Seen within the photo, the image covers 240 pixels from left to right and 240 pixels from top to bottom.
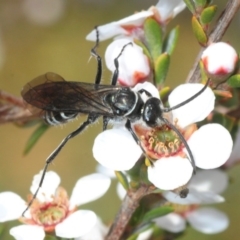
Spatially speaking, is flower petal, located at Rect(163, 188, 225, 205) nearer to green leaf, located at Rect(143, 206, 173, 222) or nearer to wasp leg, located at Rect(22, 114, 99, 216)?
green leaf, located at Rect(143, 206, 173, 222)

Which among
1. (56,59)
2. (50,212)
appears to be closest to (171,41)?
(50,212)

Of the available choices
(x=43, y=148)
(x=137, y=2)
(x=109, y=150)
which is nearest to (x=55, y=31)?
(x=137, y=2)

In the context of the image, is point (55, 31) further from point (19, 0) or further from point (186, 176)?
point (186, 176)

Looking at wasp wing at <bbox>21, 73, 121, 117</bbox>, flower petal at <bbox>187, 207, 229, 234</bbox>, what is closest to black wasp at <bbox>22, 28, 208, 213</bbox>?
wasp wing at <bbox>21, 73, 121, 117</bbox>

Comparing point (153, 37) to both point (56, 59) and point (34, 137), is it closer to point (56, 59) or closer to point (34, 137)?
point (34, 137)

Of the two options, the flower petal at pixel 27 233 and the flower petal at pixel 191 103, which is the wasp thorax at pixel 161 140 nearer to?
the flower petal at pixel 191 103

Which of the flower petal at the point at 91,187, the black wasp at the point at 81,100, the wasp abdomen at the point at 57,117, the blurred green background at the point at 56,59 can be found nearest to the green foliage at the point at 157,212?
the flower petal at the point at 91,187

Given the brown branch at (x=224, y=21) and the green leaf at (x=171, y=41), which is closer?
the brown branch at (x=224, y=21)
